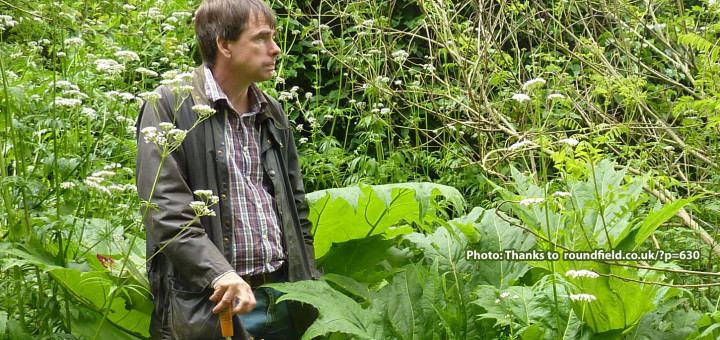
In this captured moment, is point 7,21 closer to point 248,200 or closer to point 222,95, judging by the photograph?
point 222,95

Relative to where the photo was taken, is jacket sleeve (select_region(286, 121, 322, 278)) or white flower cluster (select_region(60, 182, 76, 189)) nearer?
white flower cluster (select_region(60, 182, 76, 189))

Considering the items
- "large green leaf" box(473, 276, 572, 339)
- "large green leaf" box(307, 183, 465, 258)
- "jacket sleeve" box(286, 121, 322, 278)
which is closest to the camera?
"large green leaf" box(473, 276, 572, 339)

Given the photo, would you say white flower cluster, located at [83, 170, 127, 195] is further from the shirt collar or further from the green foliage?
the shirt collar

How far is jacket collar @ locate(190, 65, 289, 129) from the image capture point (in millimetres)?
3383

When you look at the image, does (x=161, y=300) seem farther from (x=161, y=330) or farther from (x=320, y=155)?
(x=320, y=155)

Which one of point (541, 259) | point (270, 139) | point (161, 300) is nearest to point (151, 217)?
point (161, 300)

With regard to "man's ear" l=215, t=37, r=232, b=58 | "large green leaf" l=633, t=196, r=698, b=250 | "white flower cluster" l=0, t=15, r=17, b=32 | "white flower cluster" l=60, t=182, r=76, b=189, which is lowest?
"large green leaf" l=633, t=196, r=698, b=250

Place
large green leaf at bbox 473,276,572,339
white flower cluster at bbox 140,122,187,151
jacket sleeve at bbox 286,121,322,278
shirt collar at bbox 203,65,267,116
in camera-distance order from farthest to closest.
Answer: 1. jacket sleeve at bbox 286,121,322,278
2. large green leaf at bbox 473,276,572,339
3. shirt collar at bbox 203,65,267,116
4. white flower cluster at bbox 140,122,187,151

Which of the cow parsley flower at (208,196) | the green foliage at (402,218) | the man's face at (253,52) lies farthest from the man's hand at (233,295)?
the man's face at (253,52)

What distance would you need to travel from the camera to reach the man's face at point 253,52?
3412 millimetres

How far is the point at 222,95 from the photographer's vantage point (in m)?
3.41

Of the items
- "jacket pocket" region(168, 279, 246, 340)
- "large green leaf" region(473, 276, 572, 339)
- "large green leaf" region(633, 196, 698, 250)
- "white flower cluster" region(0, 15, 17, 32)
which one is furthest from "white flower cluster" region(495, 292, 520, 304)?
"white flower cluster" region(0, 15, 17, 32)

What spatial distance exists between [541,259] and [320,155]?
2028mm

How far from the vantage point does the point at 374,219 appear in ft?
14.7
